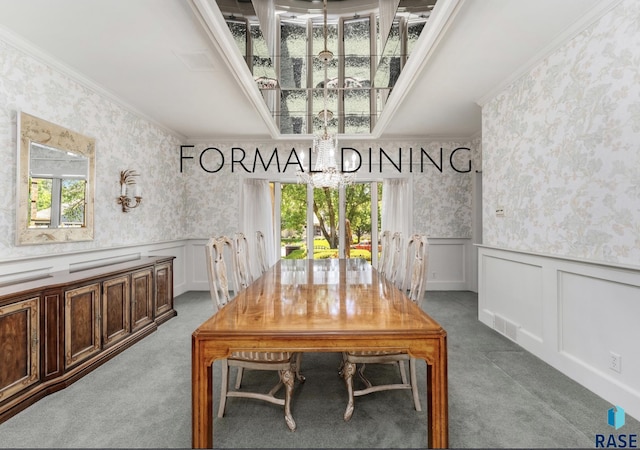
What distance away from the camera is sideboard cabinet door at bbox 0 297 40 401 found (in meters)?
1.90

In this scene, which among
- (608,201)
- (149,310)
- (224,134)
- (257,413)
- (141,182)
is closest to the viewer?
(257,413)

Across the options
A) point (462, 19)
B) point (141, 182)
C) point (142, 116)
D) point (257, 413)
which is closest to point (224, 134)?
point (142, 116)

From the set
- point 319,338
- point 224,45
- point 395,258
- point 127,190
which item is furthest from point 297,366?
point 127,190

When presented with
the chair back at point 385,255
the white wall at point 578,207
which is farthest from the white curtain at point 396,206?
the white wall at point 578,207

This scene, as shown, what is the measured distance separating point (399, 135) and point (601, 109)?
317 centimetres

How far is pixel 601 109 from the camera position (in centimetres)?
215

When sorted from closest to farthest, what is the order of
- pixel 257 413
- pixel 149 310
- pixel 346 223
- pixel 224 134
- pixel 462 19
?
pixel 257 413, pixel 462 19, pixel 149 310, pixel 224 134, pixel 346 223

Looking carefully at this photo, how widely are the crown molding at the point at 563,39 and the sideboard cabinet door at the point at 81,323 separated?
4.22 meters

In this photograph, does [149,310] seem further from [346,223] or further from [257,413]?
[346,223]

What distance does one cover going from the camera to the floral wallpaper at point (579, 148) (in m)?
1.97

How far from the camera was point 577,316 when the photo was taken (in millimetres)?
→ 2367

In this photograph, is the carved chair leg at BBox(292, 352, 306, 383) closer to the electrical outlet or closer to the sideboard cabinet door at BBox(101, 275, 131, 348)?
the sideboard cabinet door at BBox(101, 275, 131, 348)

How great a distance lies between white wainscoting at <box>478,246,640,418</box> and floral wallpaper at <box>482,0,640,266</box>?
13cm

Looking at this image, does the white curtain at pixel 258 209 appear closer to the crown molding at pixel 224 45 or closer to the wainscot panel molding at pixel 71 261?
the wainscot panel molding at pixel 71 261
